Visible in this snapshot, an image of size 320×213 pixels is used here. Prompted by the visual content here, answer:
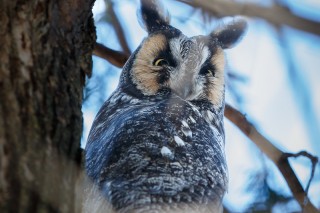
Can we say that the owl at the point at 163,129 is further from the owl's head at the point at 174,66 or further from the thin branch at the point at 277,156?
the thin branch at the point at 277,156

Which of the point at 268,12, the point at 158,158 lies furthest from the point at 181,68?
the point at 268,12

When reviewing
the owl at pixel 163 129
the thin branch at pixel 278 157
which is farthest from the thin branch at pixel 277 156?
the owl at pixel 163 129

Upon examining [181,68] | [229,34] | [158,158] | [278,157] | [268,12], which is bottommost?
[268,12]

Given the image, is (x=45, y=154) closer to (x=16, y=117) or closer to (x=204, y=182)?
(x=16, y=117)

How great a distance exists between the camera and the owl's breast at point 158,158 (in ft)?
6.00

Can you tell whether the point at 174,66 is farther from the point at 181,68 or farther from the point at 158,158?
the point at 158,158

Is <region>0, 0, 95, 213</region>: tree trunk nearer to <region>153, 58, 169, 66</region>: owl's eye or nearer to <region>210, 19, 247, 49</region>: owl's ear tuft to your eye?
<region>153, 58, 169, 66</region>: owl's eye

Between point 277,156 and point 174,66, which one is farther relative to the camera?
point 174,66

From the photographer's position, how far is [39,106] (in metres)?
1.03

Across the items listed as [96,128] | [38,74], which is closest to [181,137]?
[96,128]

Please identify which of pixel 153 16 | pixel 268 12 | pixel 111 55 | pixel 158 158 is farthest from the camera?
pixel 153 16

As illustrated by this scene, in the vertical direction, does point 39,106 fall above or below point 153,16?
below

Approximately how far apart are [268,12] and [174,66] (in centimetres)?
201

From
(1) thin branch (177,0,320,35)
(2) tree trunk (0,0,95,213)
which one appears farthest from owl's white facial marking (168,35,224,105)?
(1) thin branch (177,0,320,35)
